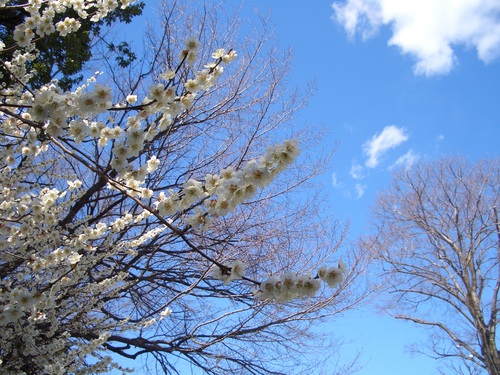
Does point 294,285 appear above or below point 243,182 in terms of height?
below

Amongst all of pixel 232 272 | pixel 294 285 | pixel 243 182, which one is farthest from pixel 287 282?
pixel 243 182

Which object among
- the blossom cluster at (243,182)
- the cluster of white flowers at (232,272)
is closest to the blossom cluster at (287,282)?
the cluster of white flowers at (232,272)

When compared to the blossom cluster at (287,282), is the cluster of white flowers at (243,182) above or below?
above

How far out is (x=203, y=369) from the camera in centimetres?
537

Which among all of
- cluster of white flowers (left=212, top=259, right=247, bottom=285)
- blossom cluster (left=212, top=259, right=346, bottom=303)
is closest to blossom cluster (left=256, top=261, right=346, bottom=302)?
blossom cluster (left=212, top=259, right=346, bottom=303)

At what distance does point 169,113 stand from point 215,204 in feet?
2.21

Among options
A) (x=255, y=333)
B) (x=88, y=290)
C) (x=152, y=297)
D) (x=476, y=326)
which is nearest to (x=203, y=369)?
Answer: (x=255, y=333)

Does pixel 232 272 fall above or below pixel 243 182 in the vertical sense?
below

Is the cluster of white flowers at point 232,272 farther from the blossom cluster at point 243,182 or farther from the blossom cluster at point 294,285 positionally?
the blossom cluster at point 243,182

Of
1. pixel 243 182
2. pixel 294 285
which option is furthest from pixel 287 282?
pixel 243 182

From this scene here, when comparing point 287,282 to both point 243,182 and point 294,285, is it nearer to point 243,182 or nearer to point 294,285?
point 294,285

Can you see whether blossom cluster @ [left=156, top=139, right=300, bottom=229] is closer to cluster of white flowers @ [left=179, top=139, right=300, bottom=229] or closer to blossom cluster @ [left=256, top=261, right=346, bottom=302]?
cluster of white flowers @ [left=179, top=139, right=300, bottom=229]

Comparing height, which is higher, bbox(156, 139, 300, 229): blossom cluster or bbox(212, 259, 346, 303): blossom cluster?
bbox(156, 139, 300, 229): blossom cluster

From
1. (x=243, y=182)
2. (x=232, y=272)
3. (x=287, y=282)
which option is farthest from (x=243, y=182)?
(x=287, y=282)
